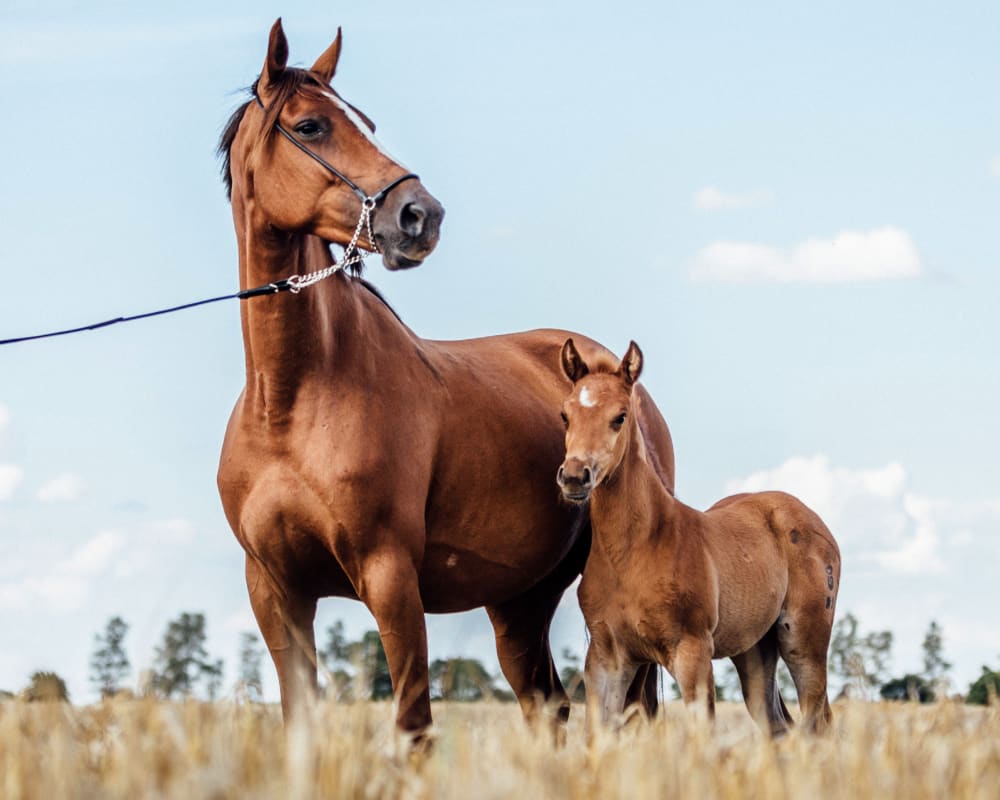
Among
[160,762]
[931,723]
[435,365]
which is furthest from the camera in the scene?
[435,365]

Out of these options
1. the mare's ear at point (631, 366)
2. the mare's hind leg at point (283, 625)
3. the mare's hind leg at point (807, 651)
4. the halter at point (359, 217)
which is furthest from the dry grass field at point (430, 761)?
the mare's hind leg at point (807, 651)

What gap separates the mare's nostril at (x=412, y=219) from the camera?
5941 mm

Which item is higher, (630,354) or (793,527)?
(630,354)

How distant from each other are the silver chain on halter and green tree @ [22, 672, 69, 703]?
197 cm

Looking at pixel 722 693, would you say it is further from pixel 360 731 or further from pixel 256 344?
pixel 360 731

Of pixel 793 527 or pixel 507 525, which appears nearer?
pixel 507 525

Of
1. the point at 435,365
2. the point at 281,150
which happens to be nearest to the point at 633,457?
the point at 435,365

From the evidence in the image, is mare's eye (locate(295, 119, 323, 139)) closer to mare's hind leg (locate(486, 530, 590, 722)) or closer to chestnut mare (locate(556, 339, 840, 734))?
chestnut mare (locate(556, 339, 840, 734))

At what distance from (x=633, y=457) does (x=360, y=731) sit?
364 centimetres

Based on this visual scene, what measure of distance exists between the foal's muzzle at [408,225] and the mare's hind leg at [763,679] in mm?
3772

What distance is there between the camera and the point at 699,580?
7449mm

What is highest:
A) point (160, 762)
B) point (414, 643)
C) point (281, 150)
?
point (281, 150)

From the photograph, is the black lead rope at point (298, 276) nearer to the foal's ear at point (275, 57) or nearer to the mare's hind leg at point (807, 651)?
the foal's ear at point (275, 57)

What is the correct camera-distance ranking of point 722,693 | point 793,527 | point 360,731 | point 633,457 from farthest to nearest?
point 722,693 → point 793,527 → point 633,457 → point 360,731
